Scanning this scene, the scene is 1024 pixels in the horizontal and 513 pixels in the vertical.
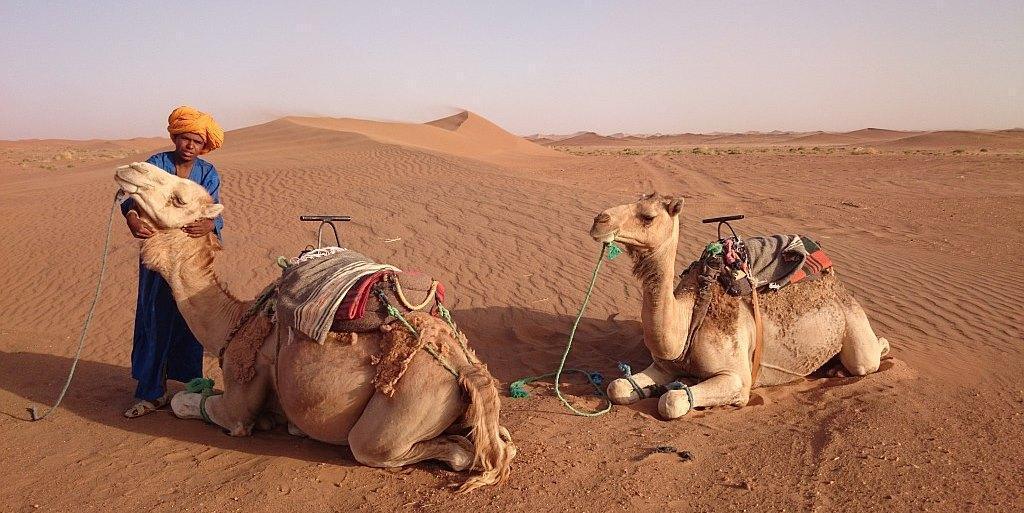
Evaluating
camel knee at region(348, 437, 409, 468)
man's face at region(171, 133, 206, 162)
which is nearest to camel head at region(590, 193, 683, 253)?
camel knee at region(348, 437, 409, 468)

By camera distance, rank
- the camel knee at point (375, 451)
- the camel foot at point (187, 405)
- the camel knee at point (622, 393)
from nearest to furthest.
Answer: the camel knee at point (375, 451) → the camel foot at point (187, 405) → the camel knee at point (622, 393)

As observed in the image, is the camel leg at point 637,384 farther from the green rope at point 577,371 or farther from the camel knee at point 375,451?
the camel knee at point 375,451

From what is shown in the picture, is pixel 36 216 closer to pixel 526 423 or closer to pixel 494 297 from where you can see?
pixel 494 297

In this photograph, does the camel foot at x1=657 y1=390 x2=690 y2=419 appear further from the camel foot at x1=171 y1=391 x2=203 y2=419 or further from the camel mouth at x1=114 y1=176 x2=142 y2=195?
the camel mouth at x1=114 y1=176 x2=142 y2=195

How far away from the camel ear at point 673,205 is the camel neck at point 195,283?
2.86m

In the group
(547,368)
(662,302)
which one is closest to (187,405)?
(547,368)

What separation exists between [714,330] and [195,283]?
359 cm

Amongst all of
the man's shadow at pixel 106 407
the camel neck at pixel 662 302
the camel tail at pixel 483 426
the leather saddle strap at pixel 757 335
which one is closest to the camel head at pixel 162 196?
the man's shadow at pixel 106 407

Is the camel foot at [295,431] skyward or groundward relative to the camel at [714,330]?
groundward

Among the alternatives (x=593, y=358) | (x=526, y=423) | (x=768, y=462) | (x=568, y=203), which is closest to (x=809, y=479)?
(x=768, y=462)

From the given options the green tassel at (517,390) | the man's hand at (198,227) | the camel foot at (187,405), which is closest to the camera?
the man's hand at (198,227)

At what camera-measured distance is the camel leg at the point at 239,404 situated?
393 centimetres

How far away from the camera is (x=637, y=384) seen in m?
4.95

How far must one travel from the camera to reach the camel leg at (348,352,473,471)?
341 centimetres
